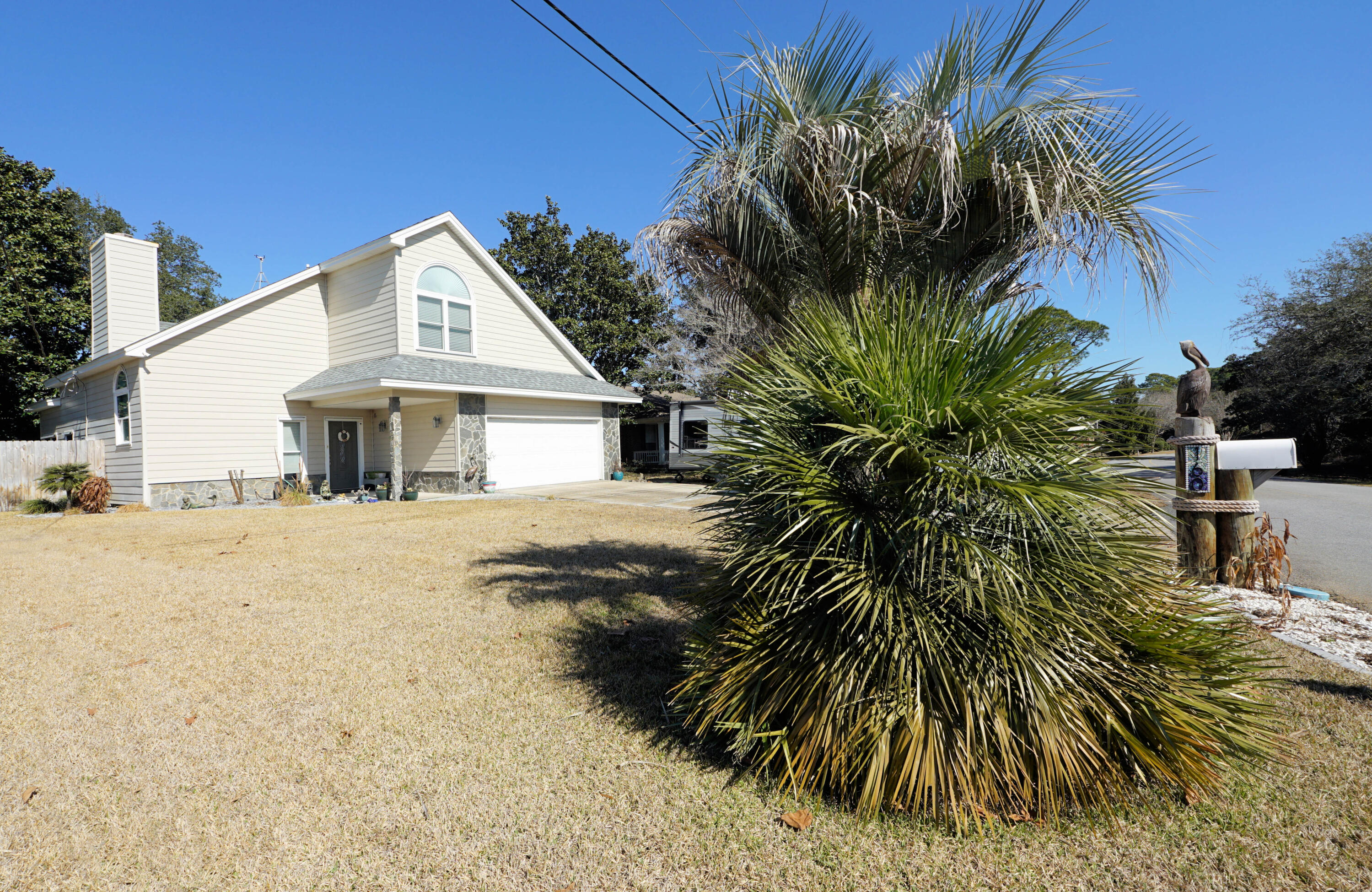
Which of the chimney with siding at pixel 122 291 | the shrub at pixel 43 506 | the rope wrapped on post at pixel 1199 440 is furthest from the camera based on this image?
the chimney with siding at pixel 122 291

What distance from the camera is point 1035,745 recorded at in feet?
8.26

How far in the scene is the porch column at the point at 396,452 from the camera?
1522 cm

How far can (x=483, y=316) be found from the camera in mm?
18234

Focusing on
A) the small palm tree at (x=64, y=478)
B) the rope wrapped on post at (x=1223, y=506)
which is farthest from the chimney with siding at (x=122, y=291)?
the rope wrapped on post at (x=1223, y=506)

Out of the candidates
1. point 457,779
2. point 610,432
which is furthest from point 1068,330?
point 610,432

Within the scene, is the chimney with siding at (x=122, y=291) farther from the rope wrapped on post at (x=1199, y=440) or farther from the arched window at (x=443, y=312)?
the rope wrapped on post at (x=1199, y=440)

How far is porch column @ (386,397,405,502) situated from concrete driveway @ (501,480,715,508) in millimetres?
2724

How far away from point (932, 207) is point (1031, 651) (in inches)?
153

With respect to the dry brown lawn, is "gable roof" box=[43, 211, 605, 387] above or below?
above

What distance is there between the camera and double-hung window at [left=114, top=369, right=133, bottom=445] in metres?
14.7

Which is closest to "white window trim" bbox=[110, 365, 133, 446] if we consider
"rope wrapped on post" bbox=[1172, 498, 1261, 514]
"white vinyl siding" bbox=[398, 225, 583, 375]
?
"white vinyl siding" bbox=[398, 225, 583, 375]

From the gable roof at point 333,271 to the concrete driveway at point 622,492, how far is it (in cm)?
526

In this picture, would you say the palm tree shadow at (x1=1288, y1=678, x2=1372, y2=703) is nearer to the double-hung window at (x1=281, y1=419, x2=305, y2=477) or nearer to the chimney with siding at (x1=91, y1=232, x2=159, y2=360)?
the double-hung window at (x1=281, y1=419, x2=305, y2=477)

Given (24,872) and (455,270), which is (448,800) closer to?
(24,872)
